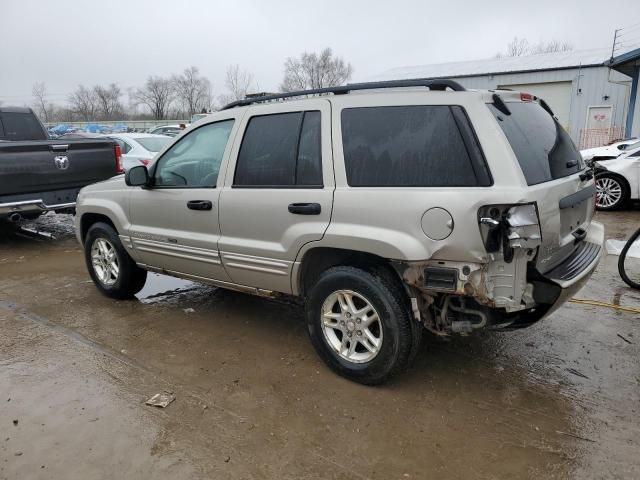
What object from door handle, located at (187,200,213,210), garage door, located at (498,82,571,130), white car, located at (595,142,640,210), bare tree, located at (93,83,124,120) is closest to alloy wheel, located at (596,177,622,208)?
white car, located at (595,142,640,210)

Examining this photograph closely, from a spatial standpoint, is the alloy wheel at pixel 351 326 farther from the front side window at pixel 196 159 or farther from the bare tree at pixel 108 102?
the bare tree at pixel 108 102

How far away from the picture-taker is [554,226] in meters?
2.90

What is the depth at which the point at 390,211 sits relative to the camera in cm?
299

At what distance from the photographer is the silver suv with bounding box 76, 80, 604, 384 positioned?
2793 mm

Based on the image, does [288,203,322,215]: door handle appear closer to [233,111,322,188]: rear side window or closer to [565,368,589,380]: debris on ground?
[233,111,322,188]: rear side window

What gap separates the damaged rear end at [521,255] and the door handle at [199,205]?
69.0 inches

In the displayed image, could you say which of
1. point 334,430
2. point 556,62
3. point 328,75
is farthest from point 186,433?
point 328,75

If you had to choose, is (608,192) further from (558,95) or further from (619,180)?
(558,95)

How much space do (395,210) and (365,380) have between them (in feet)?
3.91

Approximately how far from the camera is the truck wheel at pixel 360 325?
311cm

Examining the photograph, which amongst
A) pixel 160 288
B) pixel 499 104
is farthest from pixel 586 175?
pixel 160 288

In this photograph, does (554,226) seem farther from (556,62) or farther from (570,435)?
(556,62)

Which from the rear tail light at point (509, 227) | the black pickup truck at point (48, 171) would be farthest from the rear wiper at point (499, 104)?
the black pickup truck at point (48, 171)

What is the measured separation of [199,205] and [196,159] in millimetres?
468
